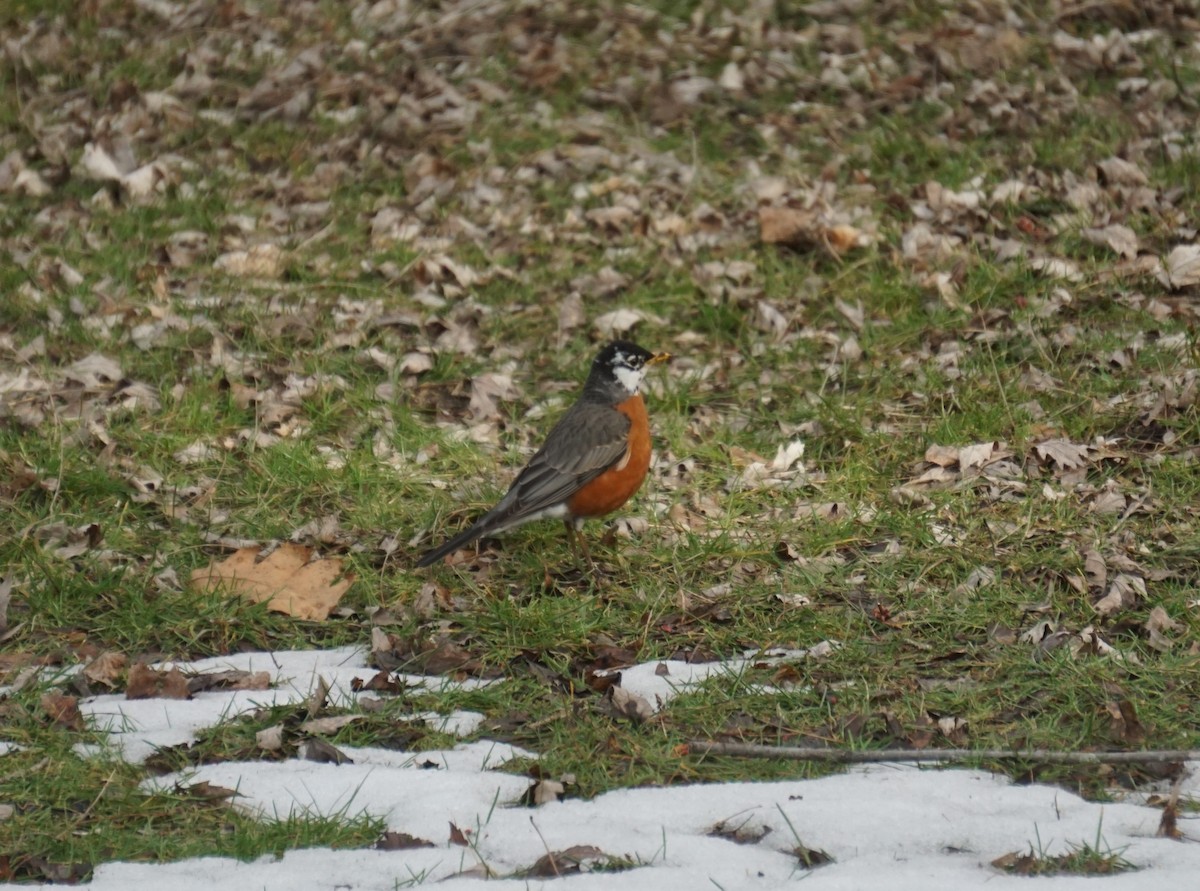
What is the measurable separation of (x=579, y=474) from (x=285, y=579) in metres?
1.27

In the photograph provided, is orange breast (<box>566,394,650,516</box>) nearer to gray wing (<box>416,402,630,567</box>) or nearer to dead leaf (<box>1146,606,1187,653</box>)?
gray wing (<box>416,402,630,567</box>)

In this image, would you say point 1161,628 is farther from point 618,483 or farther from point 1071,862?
point 618,483

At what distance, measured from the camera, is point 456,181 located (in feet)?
31.8

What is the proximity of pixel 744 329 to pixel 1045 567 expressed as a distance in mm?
2808

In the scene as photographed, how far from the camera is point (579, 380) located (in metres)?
7.56

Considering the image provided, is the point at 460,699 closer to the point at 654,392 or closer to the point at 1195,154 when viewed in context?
the point at 654,392

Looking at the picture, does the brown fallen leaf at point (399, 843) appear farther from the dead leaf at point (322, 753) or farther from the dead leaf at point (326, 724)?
the dead leaf at point (326, 724)

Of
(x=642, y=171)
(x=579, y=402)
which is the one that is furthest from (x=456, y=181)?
(x=579, y=402)

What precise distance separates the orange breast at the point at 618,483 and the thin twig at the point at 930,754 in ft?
5.51

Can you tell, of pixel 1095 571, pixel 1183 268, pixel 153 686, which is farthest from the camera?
pixel 1183 268

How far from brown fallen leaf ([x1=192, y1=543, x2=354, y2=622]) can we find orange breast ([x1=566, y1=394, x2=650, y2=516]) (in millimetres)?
1012

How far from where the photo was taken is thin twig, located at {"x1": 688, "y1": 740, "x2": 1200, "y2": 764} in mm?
4086

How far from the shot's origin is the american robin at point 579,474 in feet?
19.1

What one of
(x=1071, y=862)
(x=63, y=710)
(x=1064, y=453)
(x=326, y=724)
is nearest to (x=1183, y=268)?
(x=1064, y=453)
